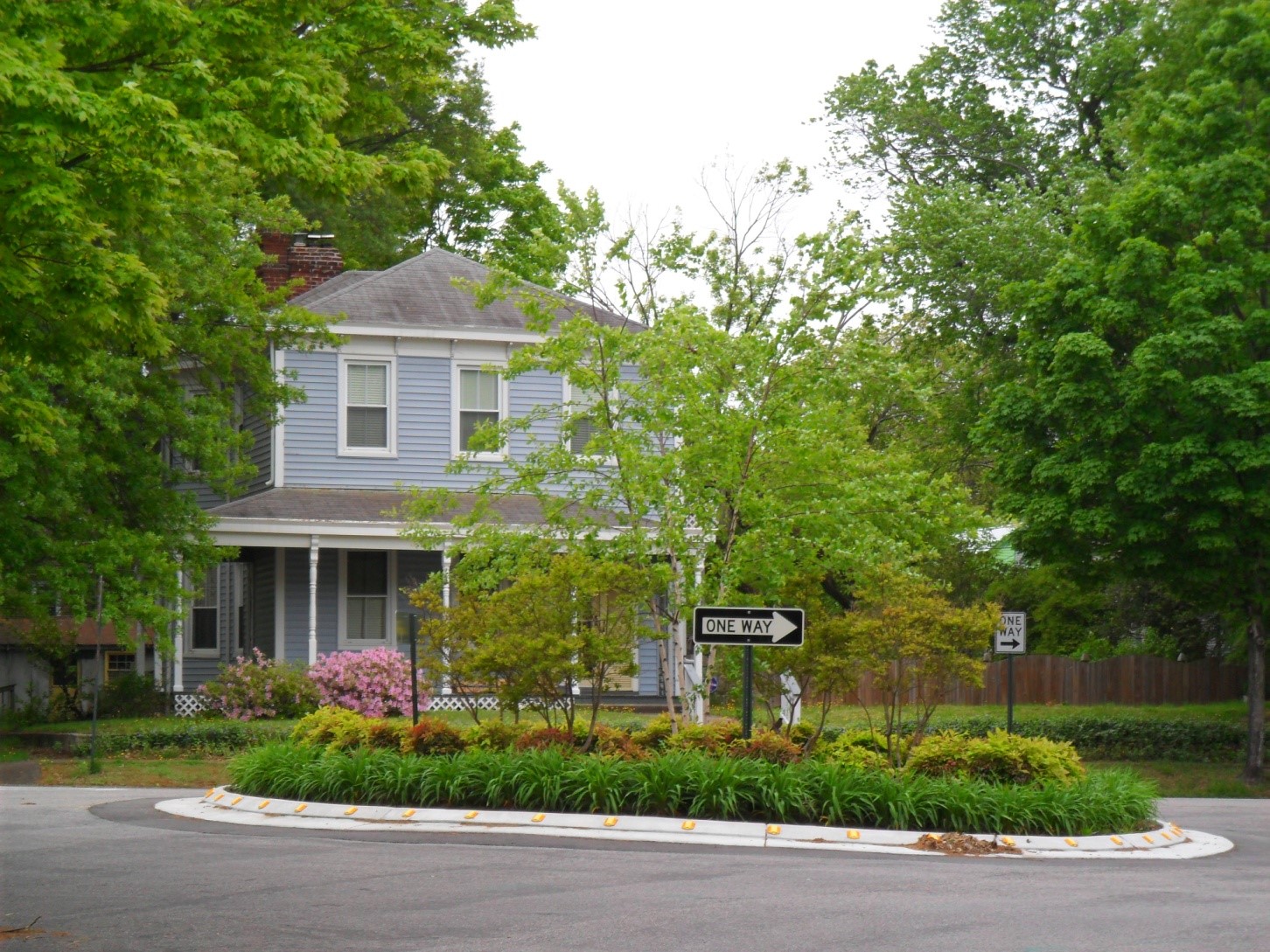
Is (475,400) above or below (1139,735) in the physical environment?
above

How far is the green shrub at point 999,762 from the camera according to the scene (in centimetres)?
1505

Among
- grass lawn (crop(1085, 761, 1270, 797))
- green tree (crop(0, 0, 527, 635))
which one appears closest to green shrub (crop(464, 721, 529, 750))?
green tree (crop(0, 0, 527, 635))

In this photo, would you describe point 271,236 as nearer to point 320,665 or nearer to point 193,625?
point 193,625

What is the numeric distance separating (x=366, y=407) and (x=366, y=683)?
5543 mm

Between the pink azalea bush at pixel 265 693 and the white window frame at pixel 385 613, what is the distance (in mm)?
2752

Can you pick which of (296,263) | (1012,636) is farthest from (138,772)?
(296,263)

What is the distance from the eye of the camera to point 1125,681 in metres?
31.3

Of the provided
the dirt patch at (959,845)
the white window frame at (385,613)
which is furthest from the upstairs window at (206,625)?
the dirt patch at (959,845)

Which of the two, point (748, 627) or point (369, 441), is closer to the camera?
point (748, 627)

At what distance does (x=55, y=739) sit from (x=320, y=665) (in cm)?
437

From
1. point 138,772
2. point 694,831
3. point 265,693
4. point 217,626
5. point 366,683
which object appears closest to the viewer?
point 694,831

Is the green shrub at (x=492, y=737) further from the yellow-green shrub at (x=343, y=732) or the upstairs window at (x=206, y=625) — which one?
the upstairs window at (x=206, y=625)

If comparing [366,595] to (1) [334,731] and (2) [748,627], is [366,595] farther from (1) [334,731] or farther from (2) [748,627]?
(2) [748,627]

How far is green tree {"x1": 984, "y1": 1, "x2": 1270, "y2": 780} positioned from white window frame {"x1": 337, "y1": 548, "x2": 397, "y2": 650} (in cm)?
1148
